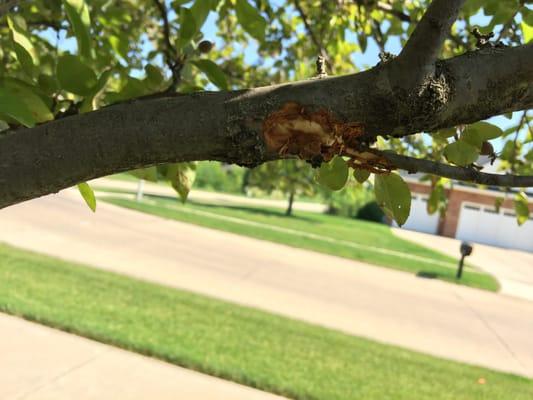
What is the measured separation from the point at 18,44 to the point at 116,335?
465 centimetres

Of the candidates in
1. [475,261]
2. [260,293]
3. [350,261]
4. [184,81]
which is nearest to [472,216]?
[475,261]

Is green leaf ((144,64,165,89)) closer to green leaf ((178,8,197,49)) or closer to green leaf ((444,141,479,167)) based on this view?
green leaf ((178,8,197,49))

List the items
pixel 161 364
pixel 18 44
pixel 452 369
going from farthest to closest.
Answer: pixel 452 369, pixel 161 364, pixel 18 44

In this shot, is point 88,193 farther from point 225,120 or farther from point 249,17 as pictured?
point 249,17

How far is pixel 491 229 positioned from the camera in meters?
33.2

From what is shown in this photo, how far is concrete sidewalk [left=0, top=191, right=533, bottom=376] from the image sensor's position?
8531 mm

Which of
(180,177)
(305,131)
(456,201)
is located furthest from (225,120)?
(456,201)

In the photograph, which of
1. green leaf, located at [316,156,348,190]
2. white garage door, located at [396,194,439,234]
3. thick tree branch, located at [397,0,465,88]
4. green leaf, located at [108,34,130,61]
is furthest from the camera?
white garage door, located at [396,194,439,234]

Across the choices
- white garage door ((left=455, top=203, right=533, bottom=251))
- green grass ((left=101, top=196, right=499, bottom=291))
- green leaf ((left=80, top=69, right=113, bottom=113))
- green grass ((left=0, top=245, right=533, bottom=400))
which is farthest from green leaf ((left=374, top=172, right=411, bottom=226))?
white garage door ((left=455, top=203, right=533, bottom=251))

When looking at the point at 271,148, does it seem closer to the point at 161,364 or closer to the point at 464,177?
the point at 464,177

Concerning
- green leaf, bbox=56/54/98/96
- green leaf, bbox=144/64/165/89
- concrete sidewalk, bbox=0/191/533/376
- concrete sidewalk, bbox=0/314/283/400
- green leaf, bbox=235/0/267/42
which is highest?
green leaf, bbox=235/0/267/42

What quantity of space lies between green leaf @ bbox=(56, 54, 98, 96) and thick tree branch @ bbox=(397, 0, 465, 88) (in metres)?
0.68

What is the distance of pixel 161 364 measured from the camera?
16.6 ft

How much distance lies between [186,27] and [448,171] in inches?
29.7
